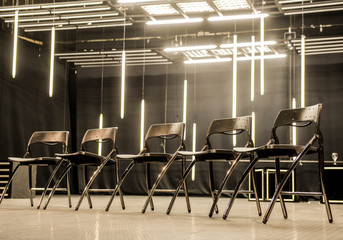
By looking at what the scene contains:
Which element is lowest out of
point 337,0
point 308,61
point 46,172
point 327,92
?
point 46,172

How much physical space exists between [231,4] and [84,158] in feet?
12.8

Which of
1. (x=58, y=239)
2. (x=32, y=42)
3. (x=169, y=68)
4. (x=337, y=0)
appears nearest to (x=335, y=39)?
(x=337, y=0)

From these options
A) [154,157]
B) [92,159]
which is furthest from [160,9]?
[154,157]

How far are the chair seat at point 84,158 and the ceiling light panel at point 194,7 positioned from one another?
3.58m

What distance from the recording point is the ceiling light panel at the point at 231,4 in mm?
7890

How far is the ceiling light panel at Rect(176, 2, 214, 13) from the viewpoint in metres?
8.15

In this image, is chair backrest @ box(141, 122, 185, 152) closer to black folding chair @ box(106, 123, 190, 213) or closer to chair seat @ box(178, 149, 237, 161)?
black folding chair @ box(106, 123, 190, 213)

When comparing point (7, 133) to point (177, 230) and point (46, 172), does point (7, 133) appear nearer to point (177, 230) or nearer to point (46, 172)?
point (46, 172)

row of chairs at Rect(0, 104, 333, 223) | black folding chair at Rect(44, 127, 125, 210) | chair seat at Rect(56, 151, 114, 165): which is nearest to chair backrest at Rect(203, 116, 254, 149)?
row of chairs at Rect(0, 104, 333, 223)

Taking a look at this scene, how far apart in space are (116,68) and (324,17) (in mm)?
4685

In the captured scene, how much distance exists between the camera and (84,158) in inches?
219

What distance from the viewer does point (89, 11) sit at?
29.2ft

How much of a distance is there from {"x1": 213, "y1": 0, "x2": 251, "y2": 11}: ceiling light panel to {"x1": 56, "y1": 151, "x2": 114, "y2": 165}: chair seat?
360 centimetres

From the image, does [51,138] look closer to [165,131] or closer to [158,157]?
[165,131]
